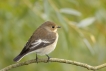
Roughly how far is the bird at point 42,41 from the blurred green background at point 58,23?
0.14m

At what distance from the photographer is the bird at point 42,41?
14.4 ft

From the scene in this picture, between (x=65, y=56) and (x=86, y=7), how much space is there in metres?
0.90

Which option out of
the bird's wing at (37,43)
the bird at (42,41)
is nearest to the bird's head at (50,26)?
the bird at (42,41)

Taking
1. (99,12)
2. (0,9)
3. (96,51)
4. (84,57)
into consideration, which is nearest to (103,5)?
(99,12)

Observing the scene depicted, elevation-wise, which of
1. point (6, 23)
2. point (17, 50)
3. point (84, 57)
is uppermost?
point (6, 23)

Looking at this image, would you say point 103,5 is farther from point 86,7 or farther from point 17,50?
point 17,50

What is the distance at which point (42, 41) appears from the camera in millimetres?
4719

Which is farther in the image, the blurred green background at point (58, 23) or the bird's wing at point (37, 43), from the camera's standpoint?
the blurred green background at point (58, 23)

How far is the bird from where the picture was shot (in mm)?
4395

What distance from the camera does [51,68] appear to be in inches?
247

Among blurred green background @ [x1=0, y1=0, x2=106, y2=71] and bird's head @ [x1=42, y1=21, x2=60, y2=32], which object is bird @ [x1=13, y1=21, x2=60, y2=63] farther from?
blurred green background @ [x1=0, y1=0, x2=106, y2=71]

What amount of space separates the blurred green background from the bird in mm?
142

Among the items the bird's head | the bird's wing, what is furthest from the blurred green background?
the bird's wing

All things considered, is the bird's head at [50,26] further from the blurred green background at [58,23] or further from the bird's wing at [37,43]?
the bird's wing at [37,43]
